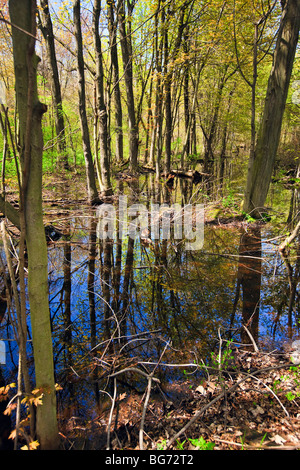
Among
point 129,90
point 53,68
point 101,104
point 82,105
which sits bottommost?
point 82,105

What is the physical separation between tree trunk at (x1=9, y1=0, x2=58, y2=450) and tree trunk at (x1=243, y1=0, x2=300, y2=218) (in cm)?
670

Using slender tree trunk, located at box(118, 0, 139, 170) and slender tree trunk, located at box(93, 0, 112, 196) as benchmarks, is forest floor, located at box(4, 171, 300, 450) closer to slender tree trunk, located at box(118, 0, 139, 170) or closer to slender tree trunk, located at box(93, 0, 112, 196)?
slender tree trunk, located at box(93, 0, 112, 196)

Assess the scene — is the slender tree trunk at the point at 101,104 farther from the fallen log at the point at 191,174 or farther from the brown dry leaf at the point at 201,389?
the brown dry leaf at the point at 201,389

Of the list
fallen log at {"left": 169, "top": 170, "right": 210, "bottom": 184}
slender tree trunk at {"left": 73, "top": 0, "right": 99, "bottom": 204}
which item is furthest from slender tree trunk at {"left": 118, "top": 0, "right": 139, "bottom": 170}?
slender tree trunk at {"left": 73, "top": 0, "right": 99, "bottom": 204}

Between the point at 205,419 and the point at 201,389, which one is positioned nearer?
the point at 205,419

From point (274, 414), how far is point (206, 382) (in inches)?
22.1

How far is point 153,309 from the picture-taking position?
3.50 meters

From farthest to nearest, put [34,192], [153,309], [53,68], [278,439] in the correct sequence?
[53,68] → [153,309] → [278,439] → [34,192]

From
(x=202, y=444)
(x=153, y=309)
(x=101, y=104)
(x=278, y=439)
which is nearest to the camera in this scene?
(x=202, y=444)

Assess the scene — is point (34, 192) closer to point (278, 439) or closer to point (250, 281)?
point (278, 439)

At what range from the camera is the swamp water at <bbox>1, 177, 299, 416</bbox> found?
2438 mm

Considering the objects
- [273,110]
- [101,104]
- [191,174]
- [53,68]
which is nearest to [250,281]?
[273,110]

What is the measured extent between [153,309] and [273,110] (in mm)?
6244

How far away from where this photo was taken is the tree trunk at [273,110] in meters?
6.01
